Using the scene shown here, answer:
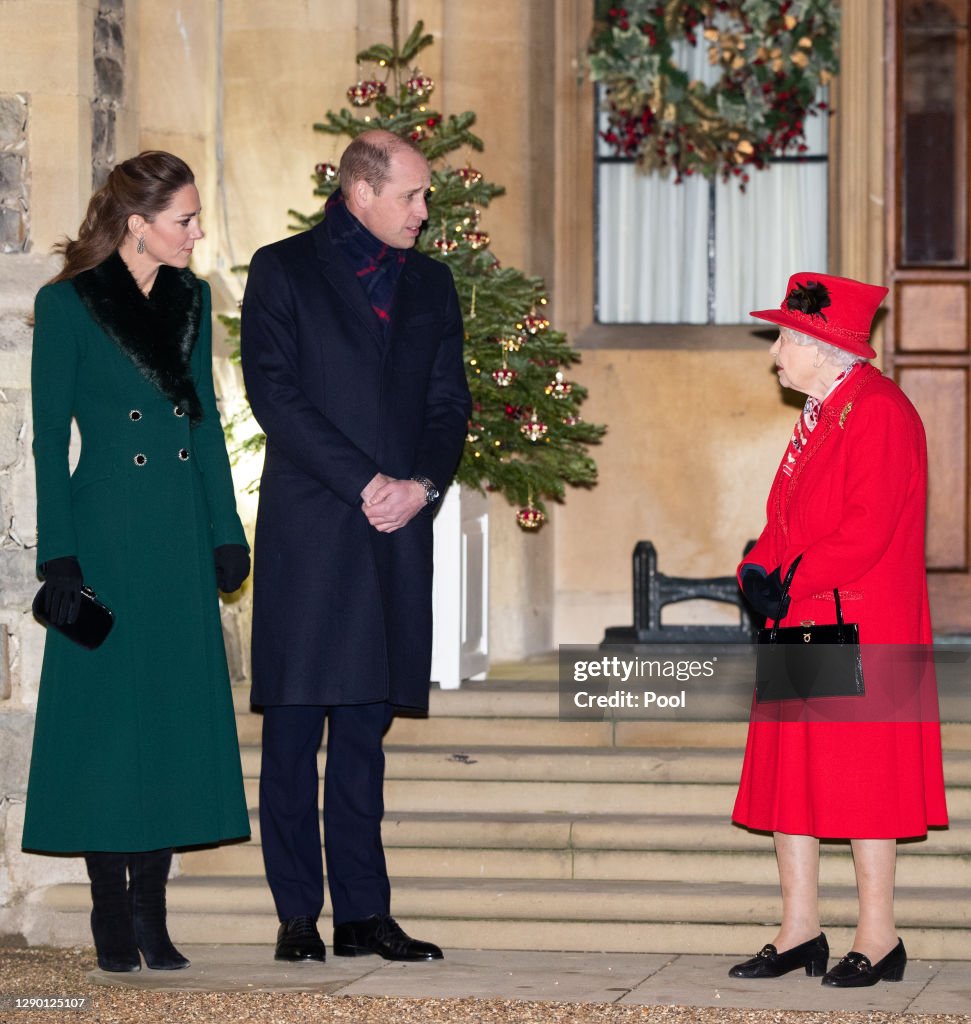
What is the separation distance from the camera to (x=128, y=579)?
→ 501cm

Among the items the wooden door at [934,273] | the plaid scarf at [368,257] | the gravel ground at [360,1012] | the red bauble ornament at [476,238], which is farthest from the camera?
the wooden door at [934,273]

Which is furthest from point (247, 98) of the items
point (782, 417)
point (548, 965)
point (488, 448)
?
point (548, 965)

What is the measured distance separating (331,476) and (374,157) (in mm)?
878

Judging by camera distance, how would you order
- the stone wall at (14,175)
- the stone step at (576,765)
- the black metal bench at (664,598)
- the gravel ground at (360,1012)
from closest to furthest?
the gravel ground at (360,1012), the stone wall at (14,175), the stone step at (576,765), the black metal bench at (664,598)

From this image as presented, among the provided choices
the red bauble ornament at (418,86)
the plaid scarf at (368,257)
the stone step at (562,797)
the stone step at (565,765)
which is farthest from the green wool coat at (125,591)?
the red bauble ornament at (418,86)

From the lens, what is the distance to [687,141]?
29.7ft

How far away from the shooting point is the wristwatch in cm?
512

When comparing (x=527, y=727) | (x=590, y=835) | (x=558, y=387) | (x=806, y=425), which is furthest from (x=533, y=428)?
(x=806, y=425)

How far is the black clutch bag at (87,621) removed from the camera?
4836mm

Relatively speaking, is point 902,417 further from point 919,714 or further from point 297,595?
point 297,595

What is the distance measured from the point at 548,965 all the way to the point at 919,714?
1250 mm

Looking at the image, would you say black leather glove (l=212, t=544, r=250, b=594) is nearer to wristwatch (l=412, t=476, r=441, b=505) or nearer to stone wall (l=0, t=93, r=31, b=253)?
wristwatch (l=412, t=476, r=441, b=505)

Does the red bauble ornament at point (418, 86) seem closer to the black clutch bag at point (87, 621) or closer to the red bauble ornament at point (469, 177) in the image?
the red bauble ornament at point (469, 177)

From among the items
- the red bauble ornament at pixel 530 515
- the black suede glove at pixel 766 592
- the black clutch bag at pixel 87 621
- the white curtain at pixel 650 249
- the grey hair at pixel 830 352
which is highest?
the white curtain at pixel 650 249
